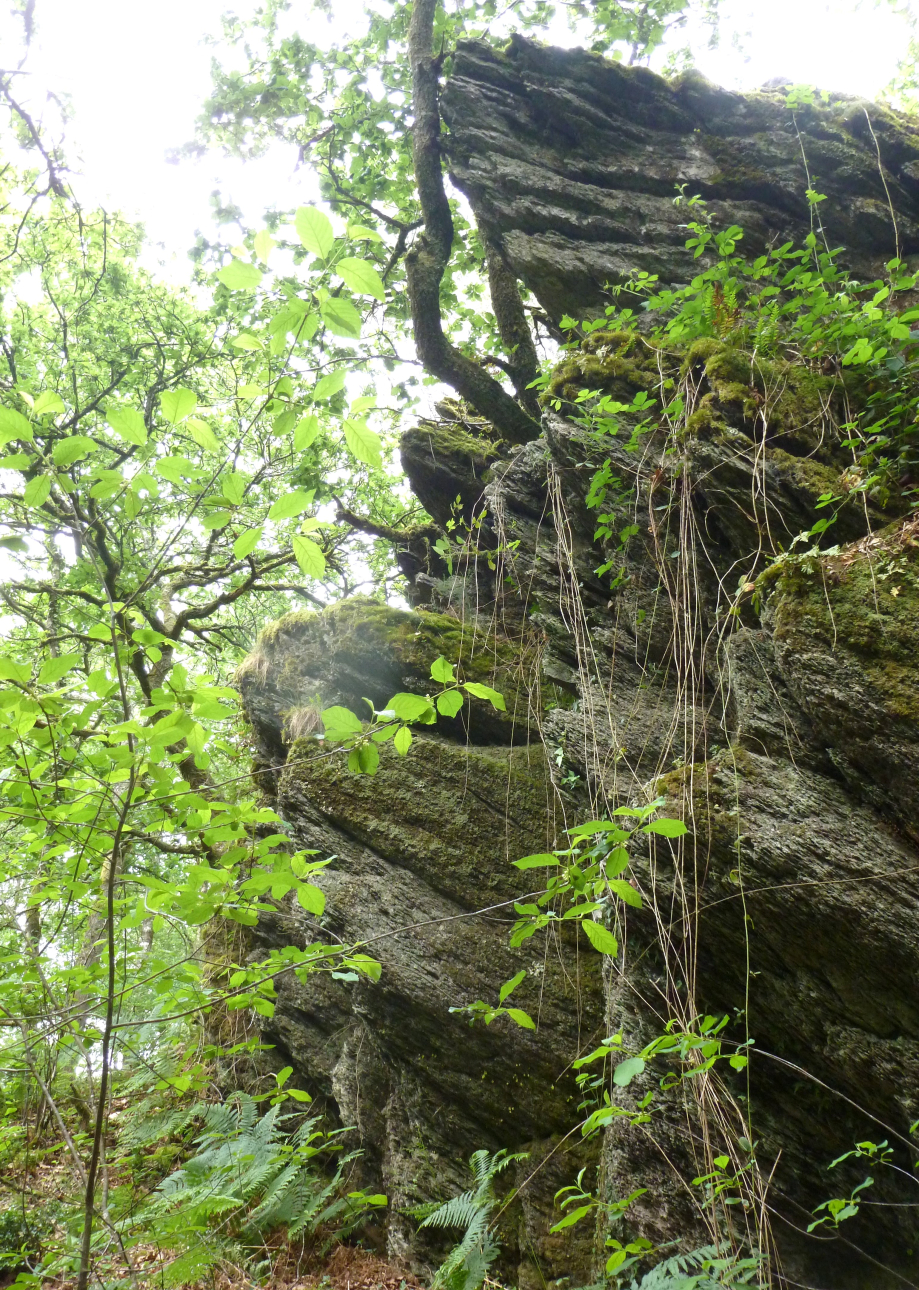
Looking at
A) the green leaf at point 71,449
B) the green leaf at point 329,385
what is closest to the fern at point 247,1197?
the green leaf at point 71,449

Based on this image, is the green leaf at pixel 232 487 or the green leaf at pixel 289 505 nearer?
the green leaf at pixel 289 505

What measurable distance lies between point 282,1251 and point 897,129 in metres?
10.0

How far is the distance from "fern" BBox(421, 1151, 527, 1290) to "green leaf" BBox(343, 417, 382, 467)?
12.6 feet

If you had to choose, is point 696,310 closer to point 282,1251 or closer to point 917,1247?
point 917,1247

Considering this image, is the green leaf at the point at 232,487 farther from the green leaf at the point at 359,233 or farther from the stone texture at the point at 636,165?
the stone texture at the point at 636,165

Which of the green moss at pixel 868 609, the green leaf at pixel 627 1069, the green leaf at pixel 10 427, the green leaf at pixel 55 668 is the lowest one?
the green leaf at pixel 627 1069

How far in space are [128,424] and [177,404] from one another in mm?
144

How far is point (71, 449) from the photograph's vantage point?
1660 mm

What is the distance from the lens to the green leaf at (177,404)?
165cm

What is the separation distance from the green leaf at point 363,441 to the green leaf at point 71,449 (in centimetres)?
61

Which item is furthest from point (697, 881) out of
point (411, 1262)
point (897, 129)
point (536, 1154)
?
point (897, 129)

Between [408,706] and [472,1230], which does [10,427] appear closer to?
[408,706]

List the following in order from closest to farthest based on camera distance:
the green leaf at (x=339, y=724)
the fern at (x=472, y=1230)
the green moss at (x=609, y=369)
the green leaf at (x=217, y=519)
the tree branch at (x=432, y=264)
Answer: the green leaf at (x=217, y=519) → the green leaf at (x=339, y=724) → the fern at (x=472, y=1230) → the green moss at (x=609, y=369) → the tree branch at (x=432, y=264)

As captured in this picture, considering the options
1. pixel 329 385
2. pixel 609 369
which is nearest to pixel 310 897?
pixel 329 385
